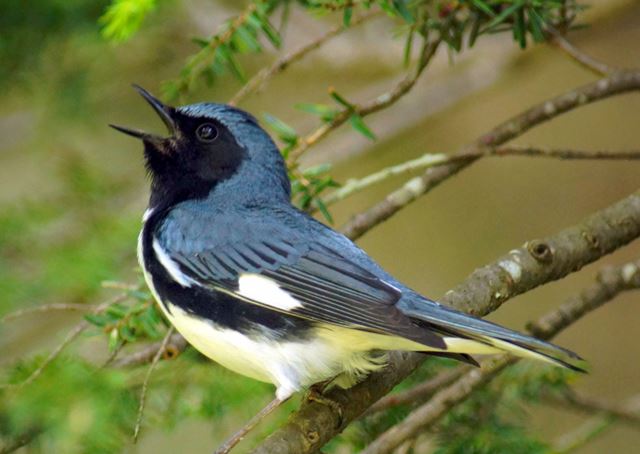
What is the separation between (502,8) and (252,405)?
3.44ft

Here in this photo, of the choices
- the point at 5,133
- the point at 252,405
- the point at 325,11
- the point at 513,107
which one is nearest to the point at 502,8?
the point at 325,11

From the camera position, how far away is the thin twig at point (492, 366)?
6.99 ft

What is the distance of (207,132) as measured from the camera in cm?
244

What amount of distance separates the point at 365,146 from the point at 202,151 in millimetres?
1168

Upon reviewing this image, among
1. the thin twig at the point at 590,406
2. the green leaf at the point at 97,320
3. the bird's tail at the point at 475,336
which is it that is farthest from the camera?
the thin twig at the point at 590,406

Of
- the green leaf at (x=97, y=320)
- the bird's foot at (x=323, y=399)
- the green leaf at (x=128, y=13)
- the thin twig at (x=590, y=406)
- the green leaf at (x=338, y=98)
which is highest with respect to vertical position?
the green leaf at (x=128, y=13)

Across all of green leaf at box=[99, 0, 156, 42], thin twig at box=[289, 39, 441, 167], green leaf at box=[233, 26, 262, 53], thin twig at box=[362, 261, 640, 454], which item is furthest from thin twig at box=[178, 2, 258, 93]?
thin twig at box=[362, 261, 640, 454]

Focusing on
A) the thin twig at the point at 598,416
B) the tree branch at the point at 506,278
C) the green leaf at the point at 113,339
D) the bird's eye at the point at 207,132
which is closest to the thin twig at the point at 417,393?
the tree branch at the point at 506,278

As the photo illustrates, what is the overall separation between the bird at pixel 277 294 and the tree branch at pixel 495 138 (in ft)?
0.55

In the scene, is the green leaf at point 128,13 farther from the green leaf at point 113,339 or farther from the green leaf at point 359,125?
the green leaf at point 113,339

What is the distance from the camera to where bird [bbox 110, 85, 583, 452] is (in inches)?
76.6

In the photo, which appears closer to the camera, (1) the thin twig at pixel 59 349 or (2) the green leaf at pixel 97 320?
(1) the thin twig at pixel 59 349

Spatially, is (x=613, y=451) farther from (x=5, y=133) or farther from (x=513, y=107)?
(x=5, y=133)

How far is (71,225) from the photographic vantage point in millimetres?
3064
